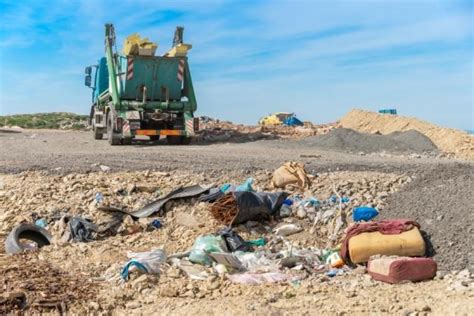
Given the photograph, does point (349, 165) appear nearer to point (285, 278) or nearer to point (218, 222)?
point (218, 222)

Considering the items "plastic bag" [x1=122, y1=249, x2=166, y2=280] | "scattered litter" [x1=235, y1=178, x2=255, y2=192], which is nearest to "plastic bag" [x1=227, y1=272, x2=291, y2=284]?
"plastic bag" [x1=122, y1=249, x2=166, y2=280]

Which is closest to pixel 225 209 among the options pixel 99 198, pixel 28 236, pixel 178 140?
pixel 99 198

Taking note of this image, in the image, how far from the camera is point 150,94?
1529 centimetres

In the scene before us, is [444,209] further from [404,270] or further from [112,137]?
[112,137]

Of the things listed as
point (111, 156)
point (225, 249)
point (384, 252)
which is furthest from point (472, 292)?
point (111, 156)

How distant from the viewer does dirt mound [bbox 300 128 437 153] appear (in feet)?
51.0

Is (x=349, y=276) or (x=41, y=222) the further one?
(x=41, y=222)

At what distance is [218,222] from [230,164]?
3133 millimetres

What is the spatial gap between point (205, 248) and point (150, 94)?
32.2 ft

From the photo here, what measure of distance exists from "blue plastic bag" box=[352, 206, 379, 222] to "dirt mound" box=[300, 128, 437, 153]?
329 inches

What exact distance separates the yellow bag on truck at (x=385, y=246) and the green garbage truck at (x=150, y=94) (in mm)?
9820

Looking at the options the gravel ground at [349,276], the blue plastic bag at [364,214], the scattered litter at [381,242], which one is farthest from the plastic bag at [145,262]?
the blue plastic bag at [364,214]

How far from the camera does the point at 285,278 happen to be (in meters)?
5.42

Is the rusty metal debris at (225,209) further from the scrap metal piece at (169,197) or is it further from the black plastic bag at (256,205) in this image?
the scrap metal piece at (169,197)
